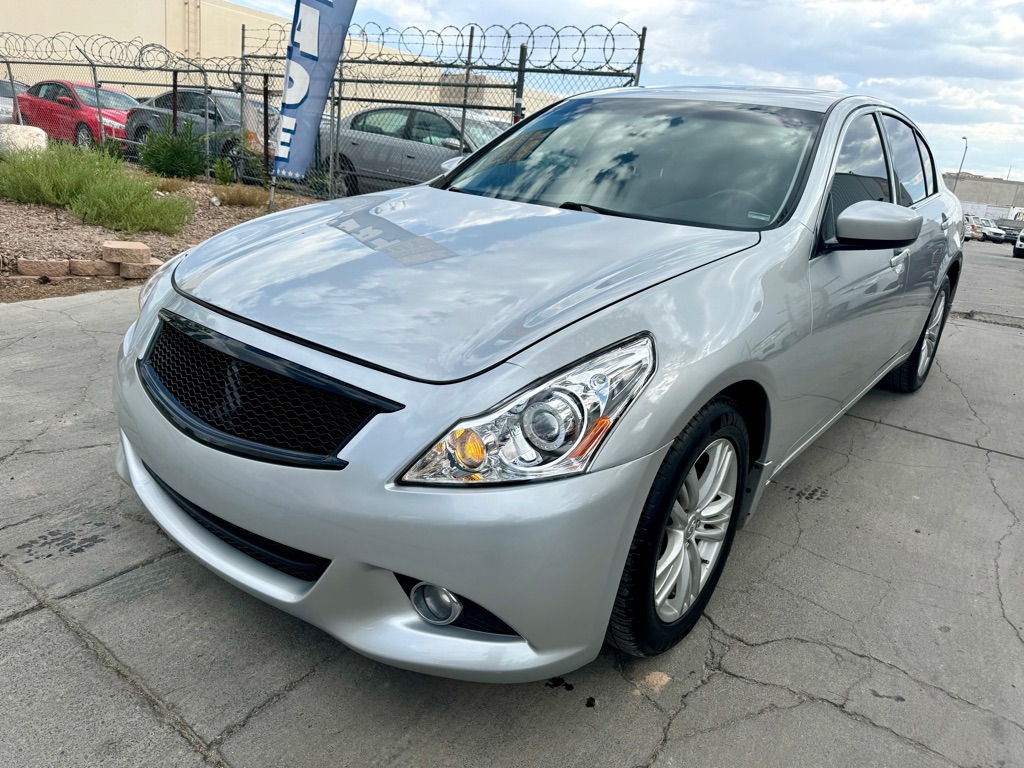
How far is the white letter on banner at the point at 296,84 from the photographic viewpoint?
8000mm

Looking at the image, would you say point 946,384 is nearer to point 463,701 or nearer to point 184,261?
point 463,701

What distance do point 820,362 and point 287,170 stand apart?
23.1ft

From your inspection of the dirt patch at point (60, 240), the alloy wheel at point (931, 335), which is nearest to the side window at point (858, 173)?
the alloy wheel at point (931, 335)

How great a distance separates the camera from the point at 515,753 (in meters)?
1.92

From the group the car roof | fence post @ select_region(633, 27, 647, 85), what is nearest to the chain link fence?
fence post @ select_region(633, 27, 647, 85)

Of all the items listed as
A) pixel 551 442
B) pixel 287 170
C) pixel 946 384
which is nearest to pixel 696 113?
pixel 551 442

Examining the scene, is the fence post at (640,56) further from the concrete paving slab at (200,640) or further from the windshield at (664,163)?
the concrete paving slab at (200,640)

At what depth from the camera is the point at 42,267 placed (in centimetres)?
600

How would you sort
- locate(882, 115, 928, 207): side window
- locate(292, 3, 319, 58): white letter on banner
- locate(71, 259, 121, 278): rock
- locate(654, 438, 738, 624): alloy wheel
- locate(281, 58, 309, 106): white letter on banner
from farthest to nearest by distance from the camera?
locate(281, 58, 309, 106): white letter on banner
locate(292, 3, 319, 58): white letter on banner
locate(71, 259, 121, 278): rock
locate(882, 115, 928, 207): side window
locate(654, 438, 738, 624): alloy wheel

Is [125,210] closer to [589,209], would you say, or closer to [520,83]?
[520,83]

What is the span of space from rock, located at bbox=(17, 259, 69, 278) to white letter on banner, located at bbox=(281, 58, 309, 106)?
3.11 metres

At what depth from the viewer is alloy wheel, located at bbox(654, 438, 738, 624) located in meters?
2.14

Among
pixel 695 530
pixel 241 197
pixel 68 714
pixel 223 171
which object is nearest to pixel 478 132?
pixel 241 197

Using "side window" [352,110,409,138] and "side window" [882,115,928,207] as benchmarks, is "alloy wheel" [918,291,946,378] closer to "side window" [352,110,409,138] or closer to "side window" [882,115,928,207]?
"side window" [882,115,928,207]
